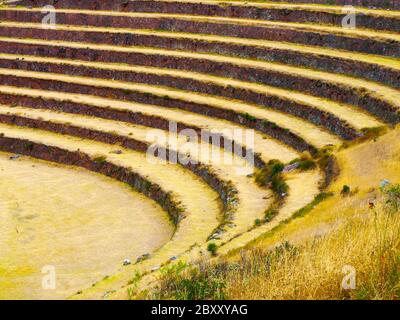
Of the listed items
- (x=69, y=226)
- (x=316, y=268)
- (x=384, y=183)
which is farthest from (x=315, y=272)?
(x=69, y=226)

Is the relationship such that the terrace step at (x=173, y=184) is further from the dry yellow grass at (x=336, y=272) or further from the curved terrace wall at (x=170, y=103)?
the dry yellow grass at (x=336, y=272)

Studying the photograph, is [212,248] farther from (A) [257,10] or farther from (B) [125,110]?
(A) [257,10]

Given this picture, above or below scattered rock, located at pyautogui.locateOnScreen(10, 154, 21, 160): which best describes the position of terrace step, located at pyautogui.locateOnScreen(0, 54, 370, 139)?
above

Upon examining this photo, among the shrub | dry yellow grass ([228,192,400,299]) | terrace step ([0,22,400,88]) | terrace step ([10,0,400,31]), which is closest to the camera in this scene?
dry yellow grass ([228,192,400,299])

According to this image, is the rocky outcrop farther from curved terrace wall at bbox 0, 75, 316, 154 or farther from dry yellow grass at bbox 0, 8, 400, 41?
dry yellow grass at bbox 0, 8, 400, 41

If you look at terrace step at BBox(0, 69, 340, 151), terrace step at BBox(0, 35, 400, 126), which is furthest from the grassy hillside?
terrace step at BBox(0, 35, 400, 126)

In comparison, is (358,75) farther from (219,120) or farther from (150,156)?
(150,156)

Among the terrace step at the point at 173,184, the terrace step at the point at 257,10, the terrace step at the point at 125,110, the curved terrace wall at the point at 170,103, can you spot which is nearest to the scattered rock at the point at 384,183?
the terrace step at the point at 173,184
